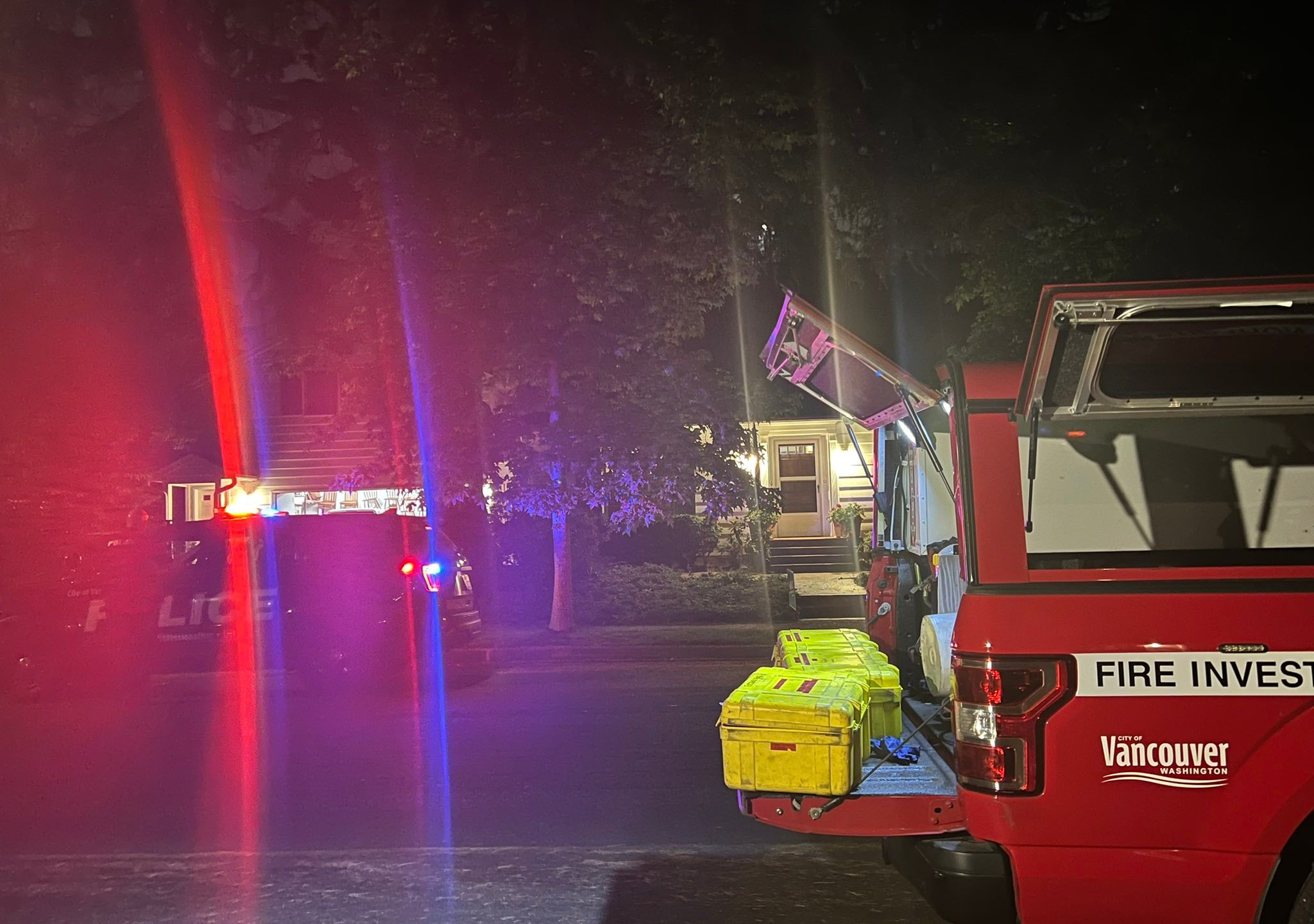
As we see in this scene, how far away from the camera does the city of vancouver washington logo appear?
9.55 feet

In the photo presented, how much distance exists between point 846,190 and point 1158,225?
3084 millimetres

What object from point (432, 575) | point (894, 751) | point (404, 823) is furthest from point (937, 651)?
point (432, 575)

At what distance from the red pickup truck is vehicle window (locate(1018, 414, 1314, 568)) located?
0.83 feet

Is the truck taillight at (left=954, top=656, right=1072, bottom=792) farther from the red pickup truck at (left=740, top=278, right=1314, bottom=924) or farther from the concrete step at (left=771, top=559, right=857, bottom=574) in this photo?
the concrete step at (left=771, top=559, right=857, bottom=574)

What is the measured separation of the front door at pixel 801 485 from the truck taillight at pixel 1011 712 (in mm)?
18947

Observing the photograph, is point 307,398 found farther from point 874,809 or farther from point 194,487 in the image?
point 874,809

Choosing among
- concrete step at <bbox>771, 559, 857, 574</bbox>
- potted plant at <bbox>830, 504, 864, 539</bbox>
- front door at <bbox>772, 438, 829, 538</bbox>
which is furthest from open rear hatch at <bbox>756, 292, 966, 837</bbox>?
front door at <bbox>772, 438, 829, 538</bbox>

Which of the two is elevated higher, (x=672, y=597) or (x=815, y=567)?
(x=815, y=567)

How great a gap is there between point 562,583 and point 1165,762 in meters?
11.6

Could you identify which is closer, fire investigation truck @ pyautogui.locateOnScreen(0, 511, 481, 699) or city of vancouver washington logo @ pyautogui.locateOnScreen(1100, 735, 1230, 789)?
city of vancouver washington logo @ pyautogui.locateOnScreen(1100, 735, 1230, 789)

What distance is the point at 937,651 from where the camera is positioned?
4.35 meters

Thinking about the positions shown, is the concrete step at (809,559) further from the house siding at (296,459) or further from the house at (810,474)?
the house siding at (296,459)

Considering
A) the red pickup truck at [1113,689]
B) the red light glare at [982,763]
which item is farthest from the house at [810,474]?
the red light glare at [982,763]

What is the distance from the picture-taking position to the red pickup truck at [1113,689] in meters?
2.90
